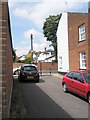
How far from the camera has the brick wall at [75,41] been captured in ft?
56.7

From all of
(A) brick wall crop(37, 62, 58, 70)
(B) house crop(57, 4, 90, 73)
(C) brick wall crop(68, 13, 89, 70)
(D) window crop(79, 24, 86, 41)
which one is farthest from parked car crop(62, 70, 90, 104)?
(A) brick wall crop(37, 62, 58, 70)

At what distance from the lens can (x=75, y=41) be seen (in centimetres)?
1939

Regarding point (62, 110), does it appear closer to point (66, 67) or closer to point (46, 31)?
point (66, 67)

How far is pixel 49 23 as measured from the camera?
37281 mm

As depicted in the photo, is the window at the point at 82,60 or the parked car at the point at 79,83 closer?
the parked car at the point at 79,83

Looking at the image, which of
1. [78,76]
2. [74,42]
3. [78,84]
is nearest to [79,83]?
[78,84]

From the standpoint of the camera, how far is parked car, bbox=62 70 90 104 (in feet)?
25.7

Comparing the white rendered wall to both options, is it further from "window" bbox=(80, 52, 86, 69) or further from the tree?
the tree

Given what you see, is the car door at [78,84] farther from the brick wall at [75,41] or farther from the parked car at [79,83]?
the brick wall at [75,41]

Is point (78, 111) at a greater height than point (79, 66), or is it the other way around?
point (79, 66)

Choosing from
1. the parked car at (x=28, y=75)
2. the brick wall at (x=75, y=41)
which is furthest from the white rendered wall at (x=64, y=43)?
the parked car at (x=28, y=75)

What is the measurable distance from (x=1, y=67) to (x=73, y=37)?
55.2ft


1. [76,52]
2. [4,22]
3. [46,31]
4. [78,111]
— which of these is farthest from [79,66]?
Answer: [46,31]

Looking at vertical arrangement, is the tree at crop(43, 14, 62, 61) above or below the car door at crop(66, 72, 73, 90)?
above
